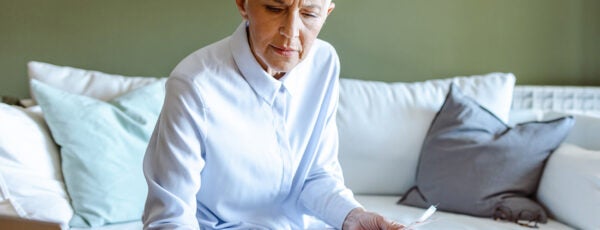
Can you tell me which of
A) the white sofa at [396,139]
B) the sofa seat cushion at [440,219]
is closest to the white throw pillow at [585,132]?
the white sofa at [396,139]

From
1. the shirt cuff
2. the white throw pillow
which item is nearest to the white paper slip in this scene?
the shirt cuff

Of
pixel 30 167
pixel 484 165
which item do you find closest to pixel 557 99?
pixel 484 165

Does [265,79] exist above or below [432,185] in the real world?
above

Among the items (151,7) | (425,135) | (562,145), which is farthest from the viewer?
(151,7)

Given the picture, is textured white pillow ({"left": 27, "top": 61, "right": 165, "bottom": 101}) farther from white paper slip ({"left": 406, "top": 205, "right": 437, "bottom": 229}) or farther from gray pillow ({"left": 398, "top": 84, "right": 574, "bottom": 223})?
white paper slip ({"left": 406, "top": 205, "right": 437, "bottom": 229})

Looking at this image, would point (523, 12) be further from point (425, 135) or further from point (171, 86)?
point (171, 86)

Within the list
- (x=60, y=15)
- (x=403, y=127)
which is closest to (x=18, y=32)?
(x=60, y=15)

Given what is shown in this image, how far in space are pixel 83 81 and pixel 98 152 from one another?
46 cm

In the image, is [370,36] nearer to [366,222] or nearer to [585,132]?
[585,132]

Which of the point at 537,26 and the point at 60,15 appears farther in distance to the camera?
the point at 537,26

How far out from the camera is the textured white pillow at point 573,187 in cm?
228

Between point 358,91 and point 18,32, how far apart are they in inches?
51.3

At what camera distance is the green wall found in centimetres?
291

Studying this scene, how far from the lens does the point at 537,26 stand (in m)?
3.11
